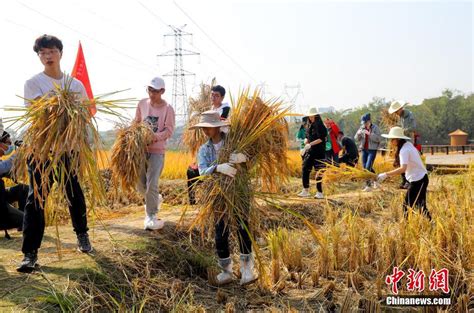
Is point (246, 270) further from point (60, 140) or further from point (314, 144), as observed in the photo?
point (314, 144)

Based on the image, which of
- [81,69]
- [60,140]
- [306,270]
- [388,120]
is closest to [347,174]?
[306,270]

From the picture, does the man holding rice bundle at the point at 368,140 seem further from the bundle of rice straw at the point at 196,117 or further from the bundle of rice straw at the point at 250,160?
the bundle of rice straw at the point at 250,160

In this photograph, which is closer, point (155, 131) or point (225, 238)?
point (225, 238)

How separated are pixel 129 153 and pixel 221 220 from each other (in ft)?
3.80

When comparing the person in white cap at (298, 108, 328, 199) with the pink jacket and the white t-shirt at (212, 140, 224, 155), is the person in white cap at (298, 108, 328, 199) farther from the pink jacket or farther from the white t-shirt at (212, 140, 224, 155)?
the white t-shirt at (212, 140, 224, 155)

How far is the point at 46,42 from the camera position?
316 centimetres

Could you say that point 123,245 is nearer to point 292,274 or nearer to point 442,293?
point 292,274

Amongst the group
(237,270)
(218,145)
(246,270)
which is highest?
(218,145)

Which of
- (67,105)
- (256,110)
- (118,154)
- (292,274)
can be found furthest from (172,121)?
(292,274)

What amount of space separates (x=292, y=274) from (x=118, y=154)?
1.94m

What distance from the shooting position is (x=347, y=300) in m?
3.07

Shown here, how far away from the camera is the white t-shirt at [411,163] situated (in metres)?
4.55

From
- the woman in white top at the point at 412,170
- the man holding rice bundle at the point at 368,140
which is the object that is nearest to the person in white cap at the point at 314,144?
the man holding rice bundle at the point at 368,140

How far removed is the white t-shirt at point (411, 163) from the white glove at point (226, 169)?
6.87 ft
